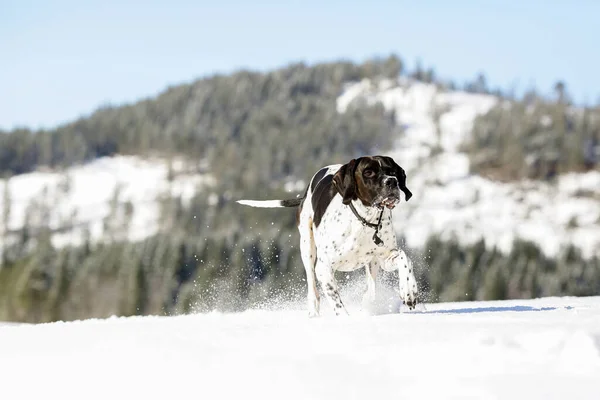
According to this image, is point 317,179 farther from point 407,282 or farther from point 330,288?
point 407,282

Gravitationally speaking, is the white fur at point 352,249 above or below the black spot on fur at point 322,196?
below

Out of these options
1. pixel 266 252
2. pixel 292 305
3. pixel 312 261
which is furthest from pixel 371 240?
pixel 266 252

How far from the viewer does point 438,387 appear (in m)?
4.46

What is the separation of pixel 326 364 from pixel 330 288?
3.77m

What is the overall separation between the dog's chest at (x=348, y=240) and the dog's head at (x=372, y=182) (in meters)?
0.20

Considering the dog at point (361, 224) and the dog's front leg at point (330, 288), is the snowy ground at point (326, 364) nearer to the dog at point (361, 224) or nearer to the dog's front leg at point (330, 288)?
the dog at point (361, 224)

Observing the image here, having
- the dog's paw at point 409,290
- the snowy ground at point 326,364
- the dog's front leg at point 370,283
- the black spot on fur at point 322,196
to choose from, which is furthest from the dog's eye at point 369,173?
the snowy ground at point 326,364

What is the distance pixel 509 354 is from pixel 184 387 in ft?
5.76

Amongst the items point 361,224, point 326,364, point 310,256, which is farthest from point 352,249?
point 326,364

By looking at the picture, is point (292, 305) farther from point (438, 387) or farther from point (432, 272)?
point (432, 272)

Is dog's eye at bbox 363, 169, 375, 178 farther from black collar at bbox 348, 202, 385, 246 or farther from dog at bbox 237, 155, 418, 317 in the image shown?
black collar at bbox 348, 202, 385, 246

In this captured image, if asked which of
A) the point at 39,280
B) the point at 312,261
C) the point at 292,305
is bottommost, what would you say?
the point at 39,280

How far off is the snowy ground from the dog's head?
6.35 feet

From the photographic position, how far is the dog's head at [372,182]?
8.29 metres
